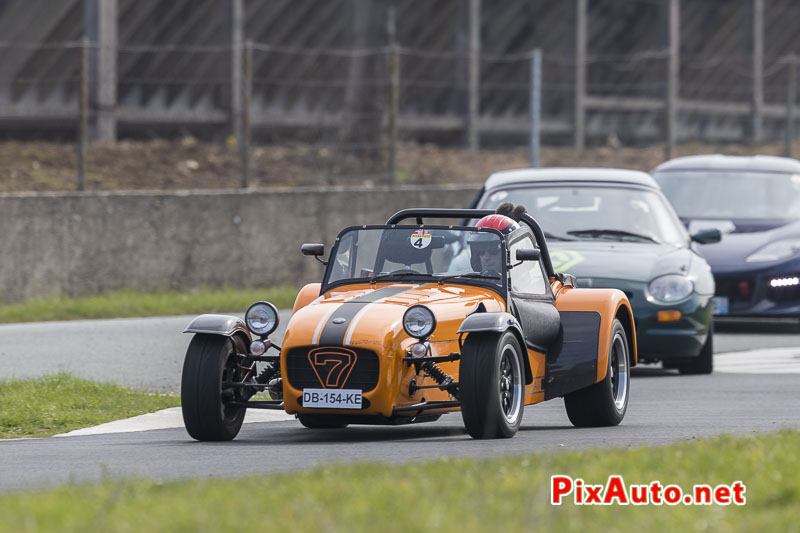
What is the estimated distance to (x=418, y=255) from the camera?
941 cm

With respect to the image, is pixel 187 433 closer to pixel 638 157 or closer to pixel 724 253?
pixel 724 253

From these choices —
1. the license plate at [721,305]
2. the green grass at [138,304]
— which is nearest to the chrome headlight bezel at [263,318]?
the green grass at [138,304]

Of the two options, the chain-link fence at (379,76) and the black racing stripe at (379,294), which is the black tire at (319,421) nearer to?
the black racing stripe at (379,294)

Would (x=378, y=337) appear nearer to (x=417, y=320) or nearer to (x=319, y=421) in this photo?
(x=417, y=320)

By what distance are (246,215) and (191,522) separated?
1322 centimetres

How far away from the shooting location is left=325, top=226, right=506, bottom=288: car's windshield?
930 cm

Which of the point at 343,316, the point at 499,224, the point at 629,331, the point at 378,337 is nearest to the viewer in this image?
the point at 378,337

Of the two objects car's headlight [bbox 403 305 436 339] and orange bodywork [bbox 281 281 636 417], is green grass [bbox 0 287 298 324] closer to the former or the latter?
orange bodywork [bbox 281 281 636 417]

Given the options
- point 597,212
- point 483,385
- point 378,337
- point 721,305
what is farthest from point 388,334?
point 721,305

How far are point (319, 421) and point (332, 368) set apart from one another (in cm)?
50

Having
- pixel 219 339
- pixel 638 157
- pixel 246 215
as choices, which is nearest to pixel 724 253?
pixel 246 215

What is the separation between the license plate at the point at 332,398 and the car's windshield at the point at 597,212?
16.4 feet

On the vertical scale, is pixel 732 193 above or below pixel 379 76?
below

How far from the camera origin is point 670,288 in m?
12.5
